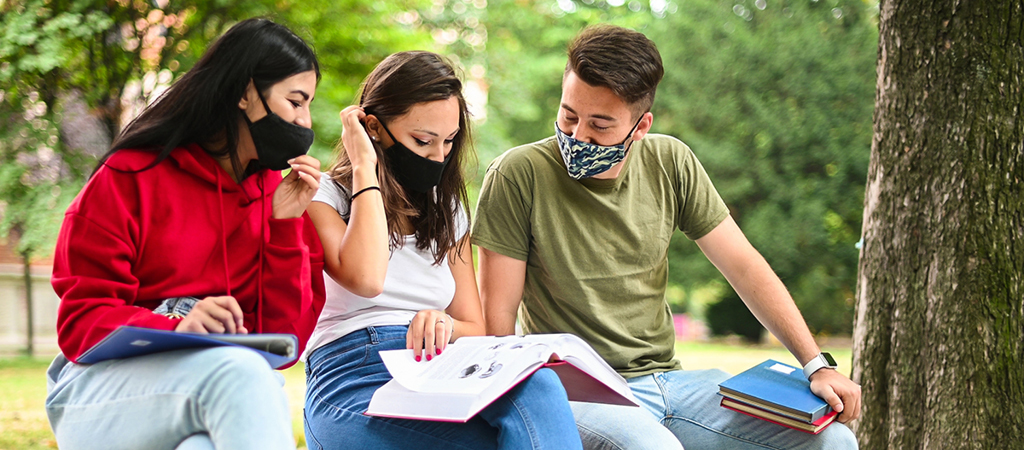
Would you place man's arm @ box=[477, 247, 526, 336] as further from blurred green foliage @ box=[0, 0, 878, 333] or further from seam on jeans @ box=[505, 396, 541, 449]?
blurred green foliage @ box=[0, 0, 878, 333]

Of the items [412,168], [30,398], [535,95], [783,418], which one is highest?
[412,168]

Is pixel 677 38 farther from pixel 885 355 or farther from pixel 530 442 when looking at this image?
pixel 530 442

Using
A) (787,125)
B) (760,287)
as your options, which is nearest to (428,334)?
(760,287)

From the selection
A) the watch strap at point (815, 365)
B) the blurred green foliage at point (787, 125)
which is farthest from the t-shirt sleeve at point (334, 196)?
the blurred green foliage at point (787, 125)

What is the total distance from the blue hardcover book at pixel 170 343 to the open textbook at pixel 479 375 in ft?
0.89

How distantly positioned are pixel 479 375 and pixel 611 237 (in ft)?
2.90

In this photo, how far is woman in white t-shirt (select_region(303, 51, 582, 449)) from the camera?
5.61 ft

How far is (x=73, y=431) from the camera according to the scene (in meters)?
1.46

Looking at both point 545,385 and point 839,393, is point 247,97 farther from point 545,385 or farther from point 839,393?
point 839,393

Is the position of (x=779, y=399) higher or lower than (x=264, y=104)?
lower

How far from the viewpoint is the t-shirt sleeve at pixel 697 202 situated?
8.25 feet

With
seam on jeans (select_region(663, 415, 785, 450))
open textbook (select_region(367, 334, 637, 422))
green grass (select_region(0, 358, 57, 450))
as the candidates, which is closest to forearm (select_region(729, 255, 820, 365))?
seam on jeans (select_region(663, 415, 785, 450))

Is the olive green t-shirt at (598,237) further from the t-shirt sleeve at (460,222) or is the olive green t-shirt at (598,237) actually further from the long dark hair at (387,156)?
the long dark hair at (387,156)

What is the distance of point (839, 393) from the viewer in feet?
6.84
